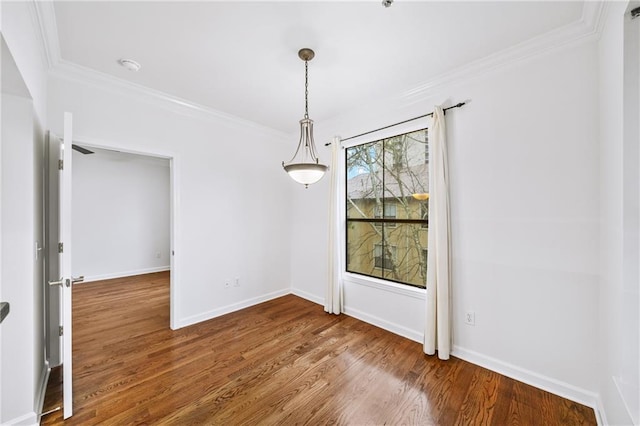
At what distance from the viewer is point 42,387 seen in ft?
6.49

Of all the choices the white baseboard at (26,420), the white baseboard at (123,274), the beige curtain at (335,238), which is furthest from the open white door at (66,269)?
the white baseboard at (123,274)

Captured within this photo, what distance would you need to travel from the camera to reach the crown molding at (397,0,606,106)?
177 cm

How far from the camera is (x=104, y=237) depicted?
217 inches

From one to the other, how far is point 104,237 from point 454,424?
6734 millimetres

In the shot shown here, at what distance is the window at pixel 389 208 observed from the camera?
9.69 feet

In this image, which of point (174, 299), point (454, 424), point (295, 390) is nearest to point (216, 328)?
point (174, 299)

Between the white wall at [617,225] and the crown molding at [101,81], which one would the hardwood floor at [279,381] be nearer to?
the white wall at [617,225]

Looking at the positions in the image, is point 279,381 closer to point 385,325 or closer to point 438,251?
point 385,325

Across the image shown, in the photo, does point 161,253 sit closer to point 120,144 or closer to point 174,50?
point 120,144

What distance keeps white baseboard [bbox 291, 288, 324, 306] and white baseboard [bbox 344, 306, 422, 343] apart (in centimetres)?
51

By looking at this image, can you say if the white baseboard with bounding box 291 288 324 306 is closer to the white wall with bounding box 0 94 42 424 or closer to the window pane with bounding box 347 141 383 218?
the window pane with bounding box 347 141 383 218

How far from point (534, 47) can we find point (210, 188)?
3.61 m

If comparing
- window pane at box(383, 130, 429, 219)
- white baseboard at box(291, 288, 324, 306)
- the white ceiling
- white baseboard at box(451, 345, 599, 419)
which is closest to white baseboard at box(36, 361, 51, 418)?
the white ceiling

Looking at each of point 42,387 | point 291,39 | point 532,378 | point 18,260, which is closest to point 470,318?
point 532,378
